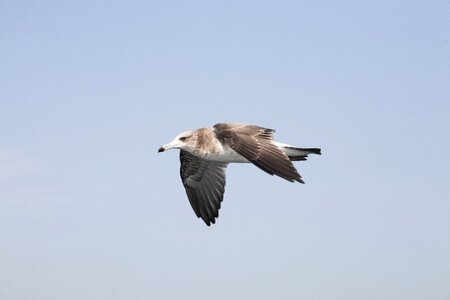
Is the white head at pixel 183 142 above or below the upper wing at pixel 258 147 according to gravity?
above

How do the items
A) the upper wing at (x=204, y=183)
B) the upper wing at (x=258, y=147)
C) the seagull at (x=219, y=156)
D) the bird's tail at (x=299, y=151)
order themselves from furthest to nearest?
the upper wing at (x=204, y=183), the bird's tail at (x=299, y=151), the seagull at (x=219, y=156), the upper wing at (x=258, y=147)

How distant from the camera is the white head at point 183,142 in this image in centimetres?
1708

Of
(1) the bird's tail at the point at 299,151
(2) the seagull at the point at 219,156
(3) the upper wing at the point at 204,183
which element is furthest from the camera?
(3) the upper wing at the point at 204,183

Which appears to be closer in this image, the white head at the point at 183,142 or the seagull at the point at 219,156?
the seagull at the point at 219,156

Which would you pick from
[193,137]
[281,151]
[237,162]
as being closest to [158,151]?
[193,137]

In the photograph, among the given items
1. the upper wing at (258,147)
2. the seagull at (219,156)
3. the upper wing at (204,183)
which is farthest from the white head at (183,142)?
the upper wing at (204,183)

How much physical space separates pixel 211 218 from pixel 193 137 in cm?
351

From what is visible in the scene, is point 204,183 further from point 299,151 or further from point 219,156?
point 299,151

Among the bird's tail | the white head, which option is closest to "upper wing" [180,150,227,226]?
the white head

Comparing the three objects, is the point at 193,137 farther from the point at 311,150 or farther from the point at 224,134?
the point at 311,150

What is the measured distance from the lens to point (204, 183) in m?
20.0

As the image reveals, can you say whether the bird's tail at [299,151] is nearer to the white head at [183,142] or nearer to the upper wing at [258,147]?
the upper wing at [258,147]

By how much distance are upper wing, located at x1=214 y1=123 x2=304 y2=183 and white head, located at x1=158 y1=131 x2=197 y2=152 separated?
0.67 metres

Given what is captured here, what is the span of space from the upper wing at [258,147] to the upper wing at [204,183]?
2.57 m
